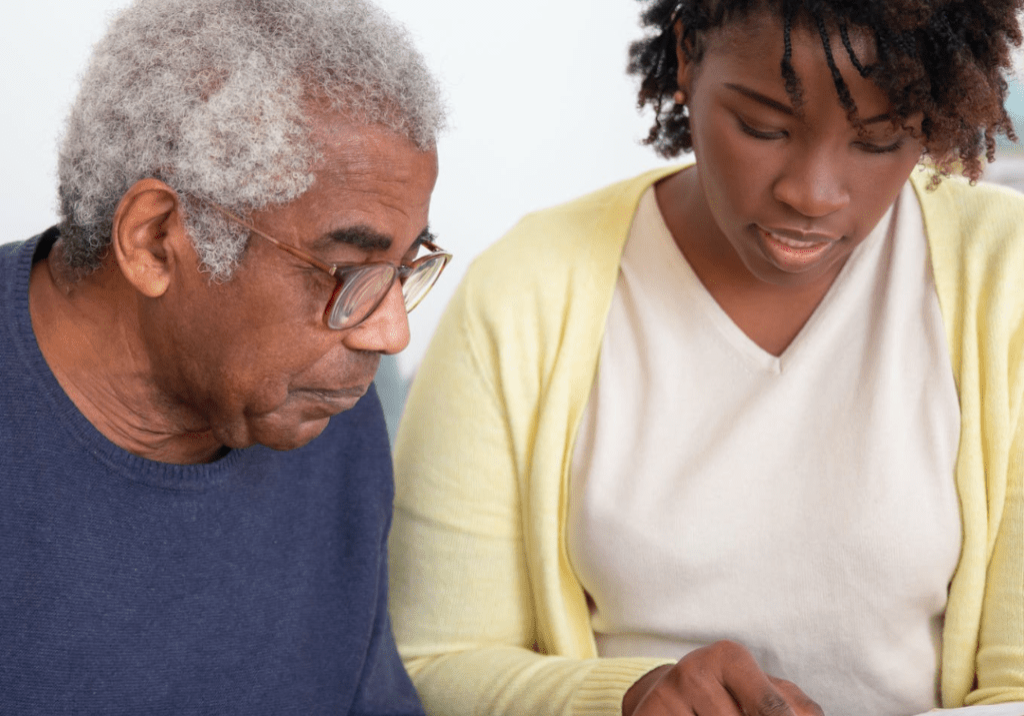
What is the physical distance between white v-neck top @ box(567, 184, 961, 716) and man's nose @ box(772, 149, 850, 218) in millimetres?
242

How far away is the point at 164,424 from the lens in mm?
1323

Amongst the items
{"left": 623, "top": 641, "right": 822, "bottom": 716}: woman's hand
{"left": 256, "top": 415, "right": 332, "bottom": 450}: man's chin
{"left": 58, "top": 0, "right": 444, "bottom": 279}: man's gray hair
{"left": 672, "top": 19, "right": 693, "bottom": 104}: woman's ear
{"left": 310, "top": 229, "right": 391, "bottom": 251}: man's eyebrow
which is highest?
{"left": 58, "top": 0, "right": 444, "bottom": 279}: man's gray hair

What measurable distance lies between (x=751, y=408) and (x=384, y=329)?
0.54 meters

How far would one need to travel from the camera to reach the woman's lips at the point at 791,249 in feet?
4.78

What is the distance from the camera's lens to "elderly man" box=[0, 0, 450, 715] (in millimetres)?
1180

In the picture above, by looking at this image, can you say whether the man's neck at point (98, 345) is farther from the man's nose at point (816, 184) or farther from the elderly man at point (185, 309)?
the man's nose at point (816, 184)

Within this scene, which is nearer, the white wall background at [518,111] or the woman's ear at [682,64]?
the woman's ear at [682,64]

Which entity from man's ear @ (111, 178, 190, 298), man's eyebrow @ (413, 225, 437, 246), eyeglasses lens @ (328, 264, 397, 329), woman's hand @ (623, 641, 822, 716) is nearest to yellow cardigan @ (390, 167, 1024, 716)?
woman's hand @ (623, 641, 822, 716)

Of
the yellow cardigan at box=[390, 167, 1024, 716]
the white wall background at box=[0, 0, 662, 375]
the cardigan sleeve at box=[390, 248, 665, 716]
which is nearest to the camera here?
the yellow cardigan at box=[390, 167, 1024, 716]

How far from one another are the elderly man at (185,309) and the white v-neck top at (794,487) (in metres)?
0.41

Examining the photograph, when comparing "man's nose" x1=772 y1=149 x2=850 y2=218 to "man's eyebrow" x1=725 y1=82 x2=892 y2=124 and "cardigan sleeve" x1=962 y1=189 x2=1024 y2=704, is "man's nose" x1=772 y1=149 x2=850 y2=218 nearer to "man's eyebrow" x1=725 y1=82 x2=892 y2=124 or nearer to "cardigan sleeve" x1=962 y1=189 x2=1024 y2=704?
"man's eyebrow" x1=725 y1=82 x2=892 y2=124

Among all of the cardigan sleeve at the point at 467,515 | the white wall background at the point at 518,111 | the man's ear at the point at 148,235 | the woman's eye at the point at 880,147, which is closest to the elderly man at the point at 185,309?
the man's ear at the point at 148,235

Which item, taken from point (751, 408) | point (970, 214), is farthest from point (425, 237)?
point (970, 214)

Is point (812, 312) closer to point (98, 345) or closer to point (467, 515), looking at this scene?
point (467, 515)
